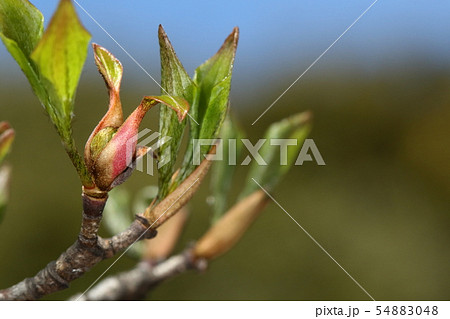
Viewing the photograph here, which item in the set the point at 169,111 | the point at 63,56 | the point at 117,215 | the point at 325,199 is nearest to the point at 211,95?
the point at 169,111

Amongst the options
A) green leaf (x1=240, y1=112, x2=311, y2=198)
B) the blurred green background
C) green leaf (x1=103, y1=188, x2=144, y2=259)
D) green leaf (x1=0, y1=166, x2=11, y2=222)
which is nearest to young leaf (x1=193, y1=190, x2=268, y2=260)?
green leaf (x1=240, y1=112, x2=311, y2=198)

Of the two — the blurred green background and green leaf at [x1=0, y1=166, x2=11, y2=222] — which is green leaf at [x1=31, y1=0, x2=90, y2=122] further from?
the blurred green background

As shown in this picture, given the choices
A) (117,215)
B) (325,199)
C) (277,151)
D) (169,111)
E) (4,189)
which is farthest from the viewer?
(325,199)

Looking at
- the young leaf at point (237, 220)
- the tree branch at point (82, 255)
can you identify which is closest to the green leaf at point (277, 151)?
the young leaf at point (237, 220)

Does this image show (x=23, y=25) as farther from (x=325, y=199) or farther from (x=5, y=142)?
(x=325, y=199)

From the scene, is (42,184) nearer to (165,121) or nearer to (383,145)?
(383,145)
